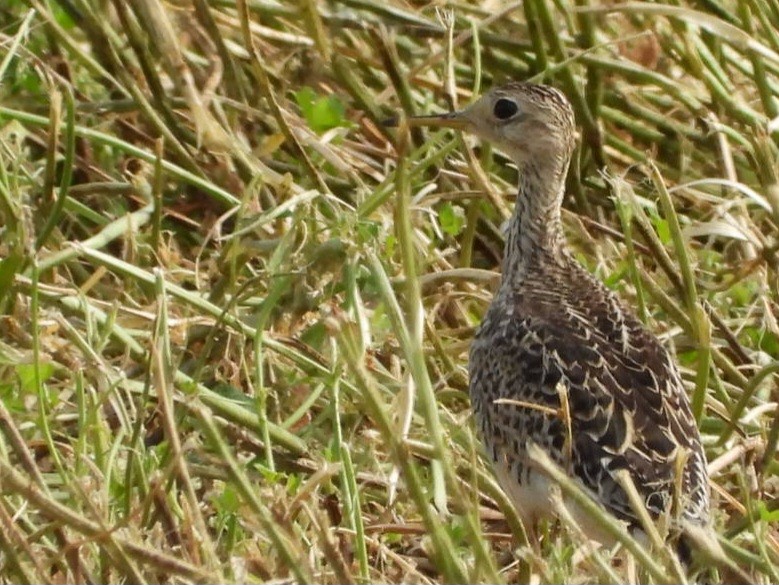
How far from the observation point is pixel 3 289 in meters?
4.62

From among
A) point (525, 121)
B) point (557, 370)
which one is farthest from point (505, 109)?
point (557, 370)

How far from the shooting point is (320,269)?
4.78m

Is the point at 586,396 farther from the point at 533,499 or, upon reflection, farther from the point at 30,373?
the point at 30,373

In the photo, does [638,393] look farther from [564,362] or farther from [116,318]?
[116,318]

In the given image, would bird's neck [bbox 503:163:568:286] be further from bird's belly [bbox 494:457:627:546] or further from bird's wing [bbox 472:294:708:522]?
bird's belly [bbox 494:457:627:546]

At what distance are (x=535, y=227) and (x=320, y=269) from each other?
1.03 m

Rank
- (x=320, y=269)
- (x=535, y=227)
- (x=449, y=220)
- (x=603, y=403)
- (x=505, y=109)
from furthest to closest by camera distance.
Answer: (x=449, y=220) < (x=505, y=109) < (x=535, y=227) < (x=320, y=269) < (x=603, y=403)

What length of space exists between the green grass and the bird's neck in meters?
0.13

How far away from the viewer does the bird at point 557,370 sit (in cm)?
452

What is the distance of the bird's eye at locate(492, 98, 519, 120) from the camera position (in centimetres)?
572

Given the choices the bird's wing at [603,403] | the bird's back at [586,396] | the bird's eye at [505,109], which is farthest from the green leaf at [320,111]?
the bird's wing at [603,403]

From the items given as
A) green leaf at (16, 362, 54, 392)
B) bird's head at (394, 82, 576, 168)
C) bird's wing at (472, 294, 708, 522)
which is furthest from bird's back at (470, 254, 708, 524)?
green leaf at (16, 362, 54, 392)

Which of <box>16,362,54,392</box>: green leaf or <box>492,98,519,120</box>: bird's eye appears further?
<box>492,98,519,120</box>: bird's eye

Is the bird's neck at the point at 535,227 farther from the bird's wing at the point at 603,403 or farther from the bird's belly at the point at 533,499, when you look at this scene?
the bird's belly at the point at 533,499
